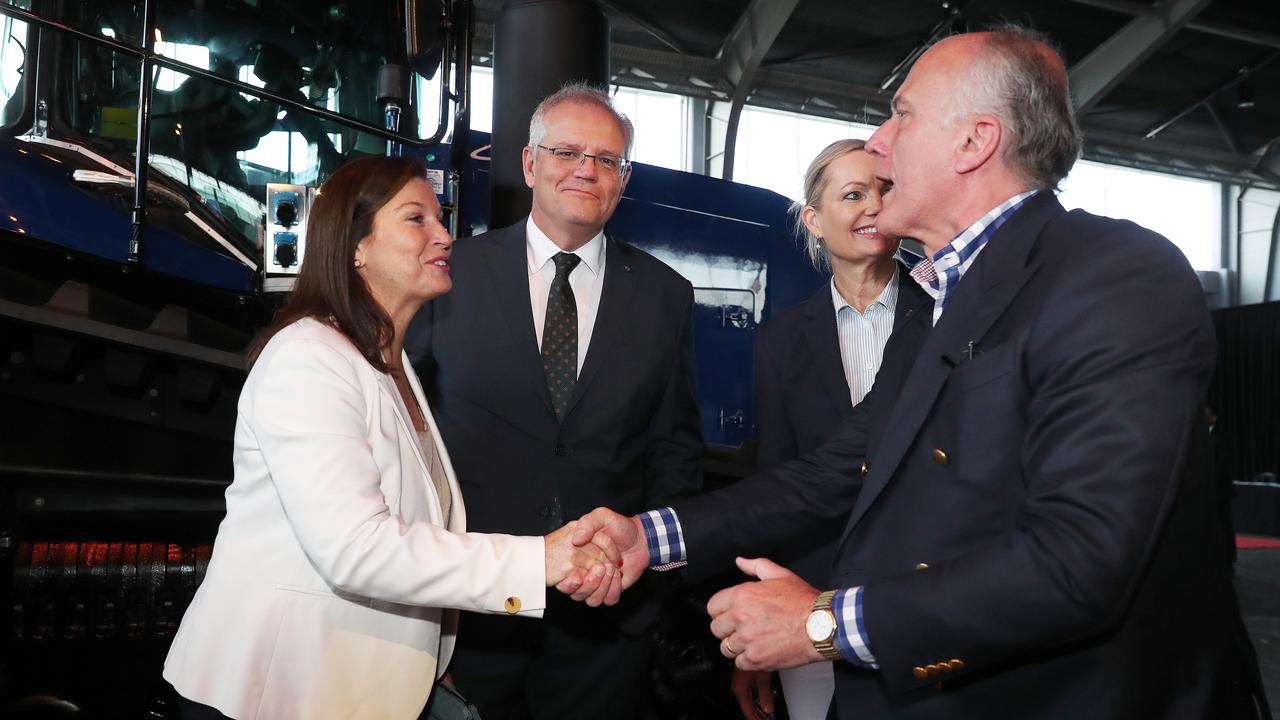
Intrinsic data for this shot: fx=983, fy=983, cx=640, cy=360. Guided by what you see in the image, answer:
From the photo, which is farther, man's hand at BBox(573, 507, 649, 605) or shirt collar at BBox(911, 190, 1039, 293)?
man's hand at BBox(573, 507, 649, 605)

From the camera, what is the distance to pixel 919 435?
4.69 ft

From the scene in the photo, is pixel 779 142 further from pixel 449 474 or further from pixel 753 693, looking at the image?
pixel 449 474

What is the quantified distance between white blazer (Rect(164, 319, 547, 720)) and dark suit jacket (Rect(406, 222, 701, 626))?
1.75 feet

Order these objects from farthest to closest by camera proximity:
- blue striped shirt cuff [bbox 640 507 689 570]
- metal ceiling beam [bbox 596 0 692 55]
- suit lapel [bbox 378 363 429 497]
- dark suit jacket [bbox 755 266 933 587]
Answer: metal ceiling beam [bbox 596 0 692 55], dark suit jacket [bbox 755 266 933 587], blue striped shirt cuff [bbox 640 507 689 570], suit lapel [bbox 378 363 429 497]

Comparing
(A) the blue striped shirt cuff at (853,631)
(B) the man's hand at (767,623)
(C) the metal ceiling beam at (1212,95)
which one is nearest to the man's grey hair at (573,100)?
(B) the man's hand at (767,623)

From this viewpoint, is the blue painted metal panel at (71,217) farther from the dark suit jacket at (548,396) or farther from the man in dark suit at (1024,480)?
the man in dark suit at (1024,480)

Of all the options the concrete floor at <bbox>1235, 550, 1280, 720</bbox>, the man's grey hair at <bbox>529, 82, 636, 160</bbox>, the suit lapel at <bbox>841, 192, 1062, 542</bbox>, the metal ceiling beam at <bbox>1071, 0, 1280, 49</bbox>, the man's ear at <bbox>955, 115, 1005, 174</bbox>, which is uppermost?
the metal ceiling beam at <bbox>1071, 0, 1280, 49</bbox>

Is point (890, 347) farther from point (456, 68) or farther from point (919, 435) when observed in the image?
point (456, 68)

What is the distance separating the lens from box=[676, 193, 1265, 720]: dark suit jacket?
120 cm

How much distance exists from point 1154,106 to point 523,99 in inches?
555

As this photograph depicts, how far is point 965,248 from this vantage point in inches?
61.1

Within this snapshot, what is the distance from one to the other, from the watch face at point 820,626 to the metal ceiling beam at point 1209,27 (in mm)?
11826

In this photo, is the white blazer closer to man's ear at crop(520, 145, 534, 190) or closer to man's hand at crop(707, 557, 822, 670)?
man's hand at crop(707, 557, 822, 670)

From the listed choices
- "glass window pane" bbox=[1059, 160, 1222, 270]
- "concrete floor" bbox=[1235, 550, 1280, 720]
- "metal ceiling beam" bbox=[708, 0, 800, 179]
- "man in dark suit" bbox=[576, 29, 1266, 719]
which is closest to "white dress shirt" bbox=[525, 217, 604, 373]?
"man in dark suit" bbox=[576, 29, 1266, 719]
